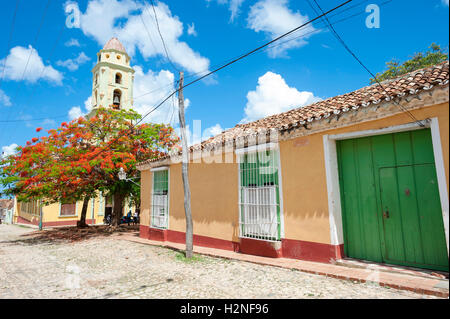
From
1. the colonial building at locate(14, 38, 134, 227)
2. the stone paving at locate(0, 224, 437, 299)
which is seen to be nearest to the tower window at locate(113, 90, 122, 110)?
the colonial building at locate(14, 38, 134, 227)

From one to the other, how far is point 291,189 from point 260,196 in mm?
843

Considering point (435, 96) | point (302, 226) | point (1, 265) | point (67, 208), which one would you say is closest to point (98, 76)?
point (67, 208)

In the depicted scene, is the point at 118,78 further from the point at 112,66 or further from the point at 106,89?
the point at 106,89

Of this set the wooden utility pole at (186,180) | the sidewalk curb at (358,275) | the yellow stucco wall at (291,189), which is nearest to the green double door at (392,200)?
the yellow stucco wall at (291,189)

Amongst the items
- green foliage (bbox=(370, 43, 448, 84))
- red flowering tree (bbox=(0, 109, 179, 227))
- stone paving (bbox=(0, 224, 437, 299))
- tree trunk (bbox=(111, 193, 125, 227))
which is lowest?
stone paving (bbox=(0, 224, 437, 299))

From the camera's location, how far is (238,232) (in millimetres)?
6848

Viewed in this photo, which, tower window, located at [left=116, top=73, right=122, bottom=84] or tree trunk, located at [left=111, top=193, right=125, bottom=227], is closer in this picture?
tree trunk, located at [left=111, top=193, right=125, bottom=227]

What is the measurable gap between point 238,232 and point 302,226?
1.87 meters

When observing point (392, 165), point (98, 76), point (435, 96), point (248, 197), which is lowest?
point (248, 197)

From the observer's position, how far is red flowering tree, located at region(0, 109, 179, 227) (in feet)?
33.3

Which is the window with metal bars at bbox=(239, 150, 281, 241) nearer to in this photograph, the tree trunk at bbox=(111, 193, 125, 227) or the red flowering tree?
the red flowering tree

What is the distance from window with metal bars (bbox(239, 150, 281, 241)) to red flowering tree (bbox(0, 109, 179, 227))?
5.27 meters

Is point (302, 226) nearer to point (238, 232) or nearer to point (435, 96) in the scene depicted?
point (238, 232)

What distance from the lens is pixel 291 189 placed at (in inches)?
227
